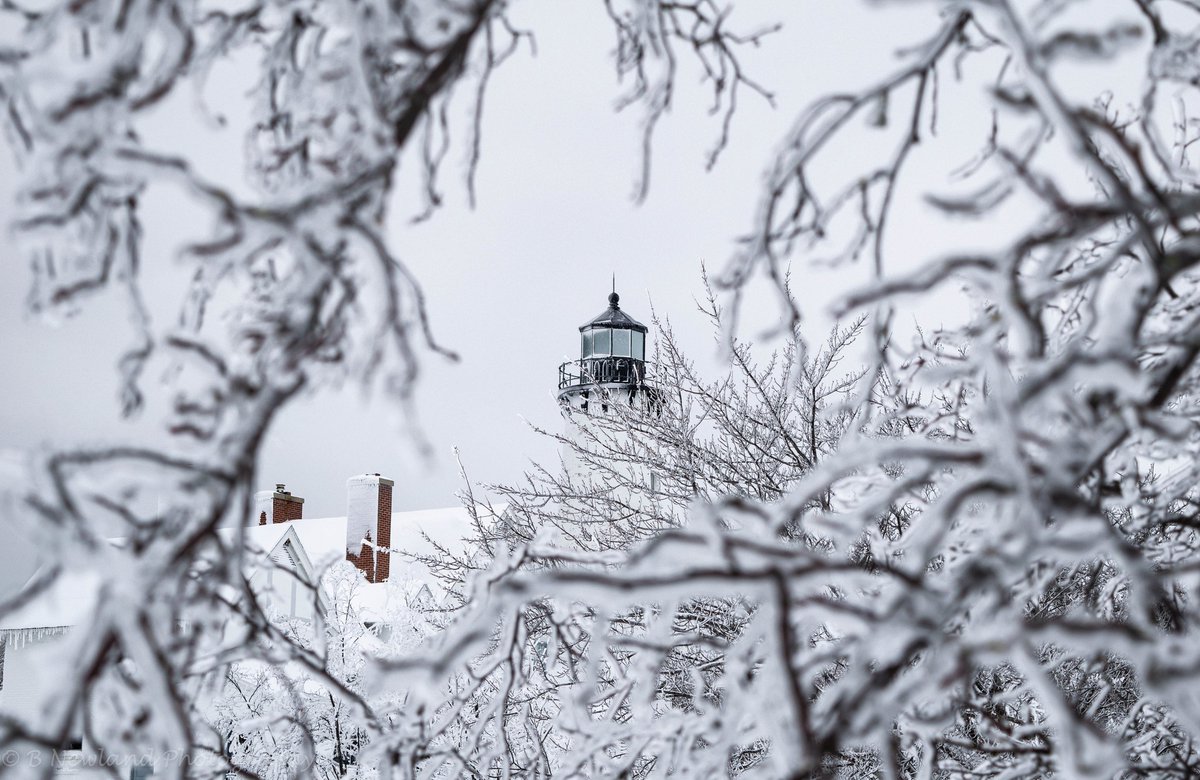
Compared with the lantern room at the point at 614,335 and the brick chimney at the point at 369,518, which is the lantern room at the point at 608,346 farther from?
the brick chimney at the point at 369,518

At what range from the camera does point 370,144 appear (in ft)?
2.91

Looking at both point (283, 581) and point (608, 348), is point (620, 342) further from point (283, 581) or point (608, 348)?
point (283, 581)

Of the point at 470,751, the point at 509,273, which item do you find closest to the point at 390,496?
the point at 509,273

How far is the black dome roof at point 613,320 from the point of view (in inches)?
862

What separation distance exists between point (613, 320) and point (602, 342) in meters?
0.58

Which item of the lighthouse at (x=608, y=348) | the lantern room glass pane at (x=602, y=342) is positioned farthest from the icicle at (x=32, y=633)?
the lantern room glass pane at (x=602, y=342)

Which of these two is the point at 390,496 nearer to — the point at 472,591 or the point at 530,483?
the point at 530,483

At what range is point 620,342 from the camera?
866 inches

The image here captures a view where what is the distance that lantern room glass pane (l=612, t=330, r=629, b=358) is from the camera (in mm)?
21938

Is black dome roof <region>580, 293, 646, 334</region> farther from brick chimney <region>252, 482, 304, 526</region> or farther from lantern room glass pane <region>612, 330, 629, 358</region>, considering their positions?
brick chimney <region>252, 482, 304, 526</region>

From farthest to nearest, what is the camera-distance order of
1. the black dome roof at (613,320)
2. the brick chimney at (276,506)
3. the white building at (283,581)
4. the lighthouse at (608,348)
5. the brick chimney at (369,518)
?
1. the brick chimney at (276,506)
2. the brick chimney at (369,518)
3. the black dome roof at (613,320)
4. the lighthouse at (608,348)
5. the white building at (283,581)

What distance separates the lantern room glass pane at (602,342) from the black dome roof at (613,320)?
17 cm

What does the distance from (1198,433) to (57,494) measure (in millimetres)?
1979

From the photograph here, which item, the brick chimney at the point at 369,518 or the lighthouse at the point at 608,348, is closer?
the lighthouse at the point at 608,348
